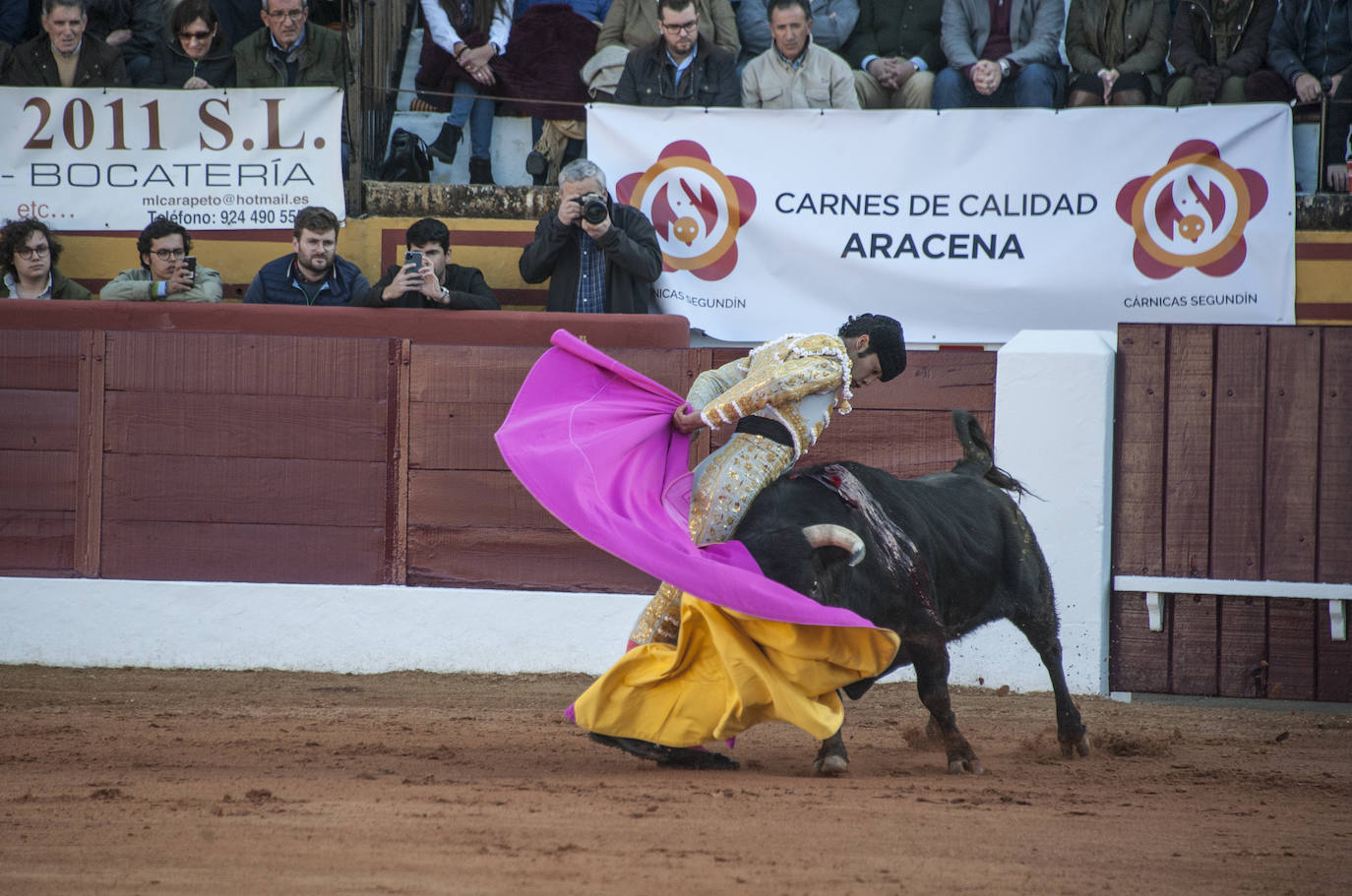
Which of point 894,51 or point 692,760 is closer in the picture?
point 692,760

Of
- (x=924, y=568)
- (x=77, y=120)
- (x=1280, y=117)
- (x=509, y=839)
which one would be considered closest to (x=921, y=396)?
(x=924, y=568)

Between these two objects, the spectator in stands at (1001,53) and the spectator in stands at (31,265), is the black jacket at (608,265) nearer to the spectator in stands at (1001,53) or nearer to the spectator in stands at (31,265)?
the spectator in stands at (1001,53)

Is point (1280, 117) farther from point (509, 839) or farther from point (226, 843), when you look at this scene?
point (226, 843)

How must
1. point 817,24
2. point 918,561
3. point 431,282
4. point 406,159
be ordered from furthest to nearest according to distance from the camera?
1. point 817,24
2. point 406,159
3. point 431,282
4. point 918,561

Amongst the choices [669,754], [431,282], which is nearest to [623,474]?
[669,754]

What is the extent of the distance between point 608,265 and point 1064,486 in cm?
210

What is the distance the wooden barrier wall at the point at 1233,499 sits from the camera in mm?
5461

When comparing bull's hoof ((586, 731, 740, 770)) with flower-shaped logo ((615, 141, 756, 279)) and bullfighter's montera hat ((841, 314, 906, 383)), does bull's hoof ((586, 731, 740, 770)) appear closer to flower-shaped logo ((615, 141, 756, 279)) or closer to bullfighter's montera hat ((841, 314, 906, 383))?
bullfighter's montera hat ((841, 314, 906, 383))

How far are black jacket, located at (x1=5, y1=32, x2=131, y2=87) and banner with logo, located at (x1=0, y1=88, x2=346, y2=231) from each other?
18 centimetres

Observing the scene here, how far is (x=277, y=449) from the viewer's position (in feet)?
19.1

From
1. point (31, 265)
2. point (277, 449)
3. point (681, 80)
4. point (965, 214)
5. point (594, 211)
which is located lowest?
point (277, 449)

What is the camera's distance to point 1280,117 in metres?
6.33

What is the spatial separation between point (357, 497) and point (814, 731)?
2870mm

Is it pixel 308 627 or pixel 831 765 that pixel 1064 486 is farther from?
pixel 308 627
